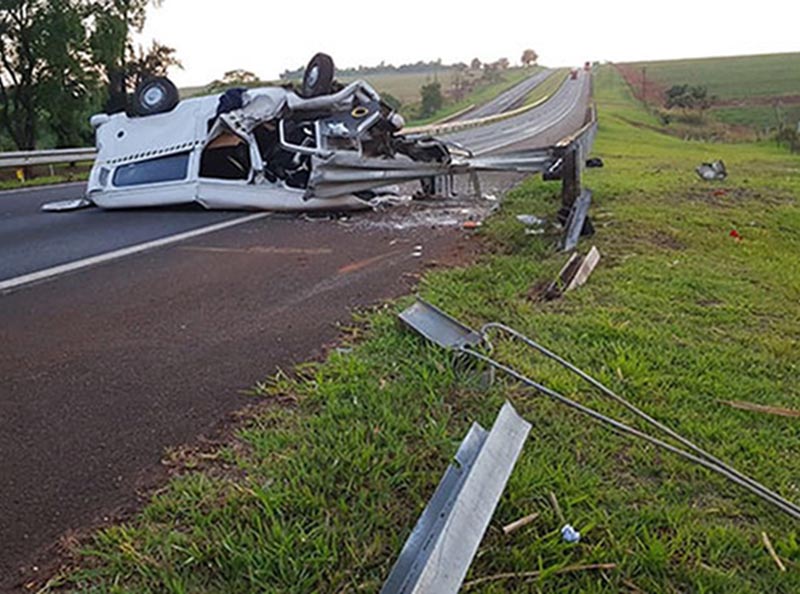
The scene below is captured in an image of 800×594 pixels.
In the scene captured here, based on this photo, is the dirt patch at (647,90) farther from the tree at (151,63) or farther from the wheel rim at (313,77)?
the wheel rim at (313,77)

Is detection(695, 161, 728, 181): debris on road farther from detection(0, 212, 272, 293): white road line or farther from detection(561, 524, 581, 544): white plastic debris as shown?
detection(561, 524, 581, 544): white plastic debris

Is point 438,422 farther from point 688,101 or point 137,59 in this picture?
point 688,101

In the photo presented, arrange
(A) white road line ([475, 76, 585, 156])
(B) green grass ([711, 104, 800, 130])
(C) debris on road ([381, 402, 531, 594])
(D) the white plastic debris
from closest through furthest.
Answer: (C) debris on road ([381, 402, 531, 594]) < (D) the white plastic debris < (A) white road line ([475, 76, 585, 156]) < (B) green grass ([711, 104, 800, 130])

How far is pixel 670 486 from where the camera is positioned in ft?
8.18

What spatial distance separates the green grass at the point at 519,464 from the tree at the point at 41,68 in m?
22.4

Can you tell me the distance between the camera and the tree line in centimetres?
2208

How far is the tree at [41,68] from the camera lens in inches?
867

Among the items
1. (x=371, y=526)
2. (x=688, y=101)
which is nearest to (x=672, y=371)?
(x=371, y=526)

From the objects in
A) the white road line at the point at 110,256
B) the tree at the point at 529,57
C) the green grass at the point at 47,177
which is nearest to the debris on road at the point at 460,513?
the white road line at the point at 110,256

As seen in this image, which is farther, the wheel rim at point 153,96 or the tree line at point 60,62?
the tree line at point 60,62

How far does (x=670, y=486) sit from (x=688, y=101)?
49.7 meters

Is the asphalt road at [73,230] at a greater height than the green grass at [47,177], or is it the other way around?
the green grass at [47,177]

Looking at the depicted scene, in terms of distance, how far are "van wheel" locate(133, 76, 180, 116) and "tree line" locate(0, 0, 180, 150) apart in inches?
635

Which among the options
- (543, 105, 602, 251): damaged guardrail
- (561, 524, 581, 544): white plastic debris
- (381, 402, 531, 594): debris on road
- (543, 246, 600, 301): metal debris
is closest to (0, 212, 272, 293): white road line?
(543, 105, 602, 251): damaged guardrail
